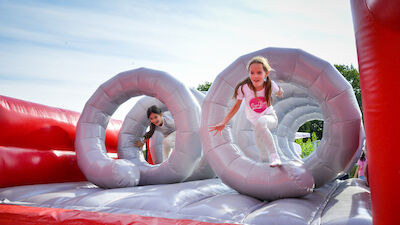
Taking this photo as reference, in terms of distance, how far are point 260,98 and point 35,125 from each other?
2.38 meters

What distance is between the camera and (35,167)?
3.45 m

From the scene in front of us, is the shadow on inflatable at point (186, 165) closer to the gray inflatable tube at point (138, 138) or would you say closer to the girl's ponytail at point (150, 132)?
the gray inflatable tube at point (138, 138)

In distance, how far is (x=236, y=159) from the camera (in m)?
2.71

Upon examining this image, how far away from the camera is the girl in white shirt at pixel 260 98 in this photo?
260 cm

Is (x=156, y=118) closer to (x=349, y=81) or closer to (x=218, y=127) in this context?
(x=218, y=127)

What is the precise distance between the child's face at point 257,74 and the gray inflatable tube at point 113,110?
3.16ft

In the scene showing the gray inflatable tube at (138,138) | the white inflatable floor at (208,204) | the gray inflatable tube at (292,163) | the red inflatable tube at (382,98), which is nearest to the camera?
the red inflatable tube at (382,98)

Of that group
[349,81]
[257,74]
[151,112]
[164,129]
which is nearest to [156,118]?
[151,112]

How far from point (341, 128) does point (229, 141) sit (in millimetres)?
883

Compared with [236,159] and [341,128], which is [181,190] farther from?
[341,128]

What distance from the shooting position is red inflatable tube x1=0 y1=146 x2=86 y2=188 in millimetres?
3197

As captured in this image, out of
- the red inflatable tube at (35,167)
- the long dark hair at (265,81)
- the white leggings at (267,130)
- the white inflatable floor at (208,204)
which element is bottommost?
the white inflatable floor at (208,204)

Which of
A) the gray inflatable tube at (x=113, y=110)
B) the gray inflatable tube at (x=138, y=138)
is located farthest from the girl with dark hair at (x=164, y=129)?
the gray inflatable tube at (x=113, y=110)

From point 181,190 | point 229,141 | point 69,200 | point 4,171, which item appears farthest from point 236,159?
point 4,171
